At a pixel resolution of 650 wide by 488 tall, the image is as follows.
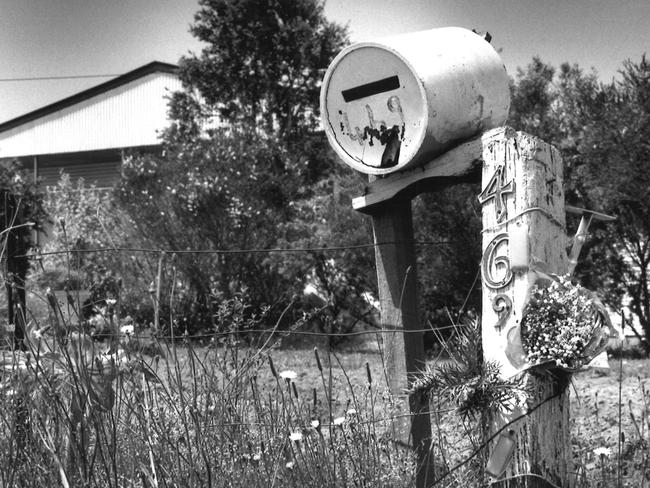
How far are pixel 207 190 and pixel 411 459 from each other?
9380mm

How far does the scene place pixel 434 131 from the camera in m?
2.73

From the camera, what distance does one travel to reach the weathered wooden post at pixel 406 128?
108 inches

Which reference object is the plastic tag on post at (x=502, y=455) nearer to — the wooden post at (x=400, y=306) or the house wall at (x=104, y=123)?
the wooden post at (x=400, y=306)

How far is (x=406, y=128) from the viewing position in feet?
9.20

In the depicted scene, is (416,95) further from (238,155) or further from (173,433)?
(238,155)

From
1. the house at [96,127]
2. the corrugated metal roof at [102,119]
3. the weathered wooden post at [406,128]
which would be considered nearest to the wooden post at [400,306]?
the weathered wooden post at [406,128]

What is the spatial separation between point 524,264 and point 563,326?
8.5 inches

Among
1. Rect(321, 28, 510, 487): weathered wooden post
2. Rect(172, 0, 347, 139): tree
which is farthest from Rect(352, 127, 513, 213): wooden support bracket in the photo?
Rect(172, 0, 347, 139): tree

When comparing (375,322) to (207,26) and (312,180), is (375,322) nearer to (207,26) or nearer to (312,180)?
(312,180)

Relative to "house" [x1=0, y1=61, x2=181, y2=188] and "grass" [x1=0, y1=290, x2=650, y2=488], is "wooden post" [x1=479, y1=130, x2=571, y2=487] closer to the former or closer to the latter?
"grass" [x1=0, y1=290, x2=650, y2=488]

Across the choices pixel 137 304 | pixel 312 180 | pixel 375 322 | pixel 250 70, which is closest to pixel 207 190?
pixel 137 304

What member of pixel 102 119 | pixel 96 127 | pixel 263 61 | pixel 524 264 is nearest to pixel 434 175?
pixel 524 264

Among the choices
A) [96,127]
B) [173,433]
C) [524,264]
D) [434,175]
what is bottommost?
[173,433]

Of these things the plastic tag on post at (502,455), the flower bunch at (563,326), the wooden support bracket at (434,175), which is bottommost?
the plastic tag on post at (502,455)
